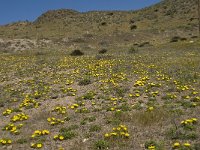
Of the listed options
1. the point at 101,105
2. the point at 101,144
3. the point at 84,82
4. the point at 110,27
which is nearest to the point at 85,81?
the point at 84,82

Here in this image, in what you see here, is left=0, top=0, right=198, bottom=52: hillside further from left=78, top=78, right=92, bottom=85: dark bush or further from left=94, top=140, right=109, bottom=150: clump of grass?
left=94, top=140, right=109, bottom=150: clump of grass

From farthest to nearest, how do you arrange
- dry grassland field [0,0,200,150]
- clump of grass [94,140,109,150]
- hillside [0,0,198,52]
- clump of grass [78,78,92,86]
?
hillside [0,0,198,52] → clump of grass [78,78,92,86] → dry grassland field [0,0,200,150] → clump of grass [94,140,109,150]

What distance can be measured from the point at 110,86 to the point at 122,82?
1.04 meters

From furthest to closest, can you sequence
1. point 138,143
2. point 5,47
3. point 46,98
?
point 5,47
point 46,98
point 138,143

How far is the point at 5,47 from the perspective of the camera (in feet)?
163

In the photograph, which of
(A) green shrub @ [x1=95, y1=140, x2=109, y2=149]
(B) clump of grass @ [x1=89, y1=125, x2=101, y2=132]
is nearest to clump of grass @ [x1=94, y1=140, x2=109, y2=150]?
(A) green shrub @ [x1=95, y1=140, x2=109, y2=149]

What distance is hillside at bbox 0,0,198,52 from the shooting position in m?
55.7

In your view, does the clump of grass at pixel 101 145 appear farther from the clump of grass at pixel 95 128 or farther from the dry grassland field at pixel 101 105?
the clump of grass at pixel 95 128

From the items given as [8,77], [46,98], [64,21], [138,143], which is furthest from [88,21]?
[138,143]

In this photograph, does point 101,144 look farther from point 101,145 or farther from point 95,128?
point 95,128

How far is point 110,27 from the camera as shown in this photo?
235ft

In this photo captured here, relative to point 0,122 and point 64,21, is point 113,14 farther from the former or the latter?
point 0,122

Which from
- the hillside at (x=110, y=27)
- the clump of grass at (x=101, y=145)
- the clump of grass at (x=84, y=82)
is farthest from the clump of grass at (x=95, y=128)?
the hillside at (x=110, y=27)

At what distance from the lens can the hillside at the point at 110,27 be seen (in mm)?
55656
